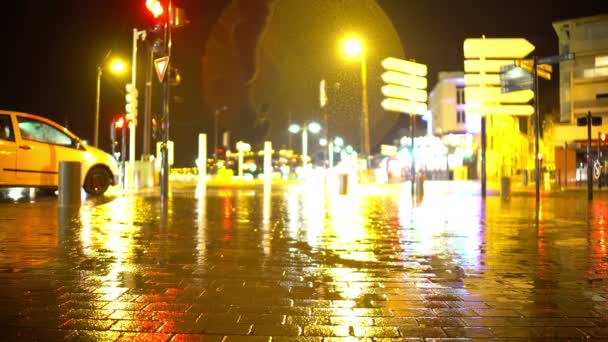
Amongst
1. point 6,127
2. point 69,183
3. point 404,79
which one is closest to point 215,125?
point 404,79

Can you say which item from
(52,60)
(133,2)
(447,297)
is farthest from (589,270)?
(52,60)

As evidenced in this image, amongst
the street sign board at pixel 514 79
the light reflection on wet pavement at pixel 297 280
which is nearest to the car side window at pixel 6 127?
the light reflection on wet pavement at pixel 297 280

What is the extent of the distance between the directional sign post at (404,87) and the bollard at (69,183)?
33.6 ft

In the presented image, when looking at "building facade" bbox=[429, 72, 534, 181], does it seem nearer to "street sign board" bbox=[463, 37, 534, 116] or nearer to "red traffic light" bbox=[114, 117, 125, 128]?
"street sign board" bbox=[463, 37, 534, 116]

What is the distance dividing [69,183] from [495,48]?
45.5ft

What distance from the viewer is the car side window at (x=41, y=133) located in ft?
51.5

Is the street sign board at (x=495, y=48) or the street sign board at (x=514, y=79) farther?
the street sign board at (x=495, y=48)

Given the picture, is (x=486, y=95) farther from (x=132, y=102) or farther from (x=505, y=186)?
(x=132, y=102)

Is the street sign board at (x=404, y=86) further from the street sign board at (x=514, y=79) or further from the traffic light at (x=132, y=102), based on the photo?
the traffic light at (x=132, y=102)

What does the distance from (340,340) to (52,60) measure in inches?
1070

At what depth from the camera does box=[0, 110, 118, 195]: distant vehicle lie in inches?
594

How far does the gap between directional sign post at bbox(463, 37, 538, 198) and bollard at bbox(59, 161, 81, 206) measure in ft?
41.6

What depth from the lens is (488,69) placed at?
20672 millimetres

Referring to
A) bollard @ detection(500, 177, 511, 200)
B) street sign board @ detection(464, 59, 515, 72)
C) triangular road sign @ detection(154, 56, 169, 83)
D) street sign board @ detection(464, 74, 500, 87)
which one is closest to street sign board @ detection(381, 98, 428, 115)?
street sign board @ detection(464, 74, 500, 87)
